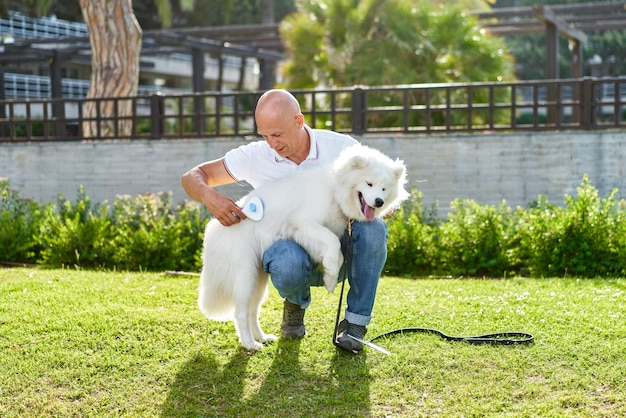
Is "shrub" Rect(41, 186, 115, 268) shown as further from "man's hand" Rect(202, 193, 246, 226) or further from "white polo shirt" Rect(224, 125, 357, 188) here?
"man's hand" Rect(202, 193, 246, 226)

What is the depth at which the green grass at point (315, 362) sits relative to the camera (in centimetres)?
342

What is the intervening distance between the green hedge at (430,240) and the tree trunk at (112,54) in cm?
→ 480

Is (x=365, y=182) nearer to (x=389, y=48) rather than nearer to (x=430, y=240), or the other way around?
(x=430, y=240)

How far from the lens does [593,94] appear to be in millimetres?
9953

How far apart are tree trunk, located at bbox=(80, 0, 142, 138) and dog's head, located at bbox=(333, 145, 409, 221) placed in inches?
360

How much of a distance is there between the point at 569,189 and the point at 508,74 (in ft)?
17.4

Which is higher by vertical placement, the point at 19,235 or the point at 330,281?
the point at 330,281

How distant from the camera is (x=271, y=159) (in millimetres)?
4246

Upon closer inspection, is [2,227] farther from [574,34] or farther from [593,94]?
[574,34]

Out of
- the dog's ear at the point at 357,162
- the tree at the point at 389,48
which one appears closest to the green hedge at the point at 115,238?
the dog's ear at the point at 357,162

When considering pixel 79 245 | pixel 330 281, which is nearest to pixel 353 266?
pixel 330 281

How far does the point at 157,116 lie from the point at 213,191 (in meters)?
7.88

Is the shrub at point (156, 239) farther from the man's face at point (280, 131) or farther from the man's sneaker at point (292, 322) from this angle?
the man's face at point (280, 131)

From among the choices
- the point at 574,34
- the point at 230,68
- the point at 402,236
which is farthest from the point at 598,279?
the point at 230,68
